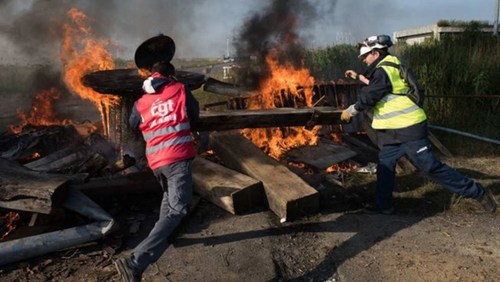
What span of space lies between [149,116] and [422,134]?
9.92ft

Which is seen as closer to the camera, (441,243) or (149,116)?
(149,116)

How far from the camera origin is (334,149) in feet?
21.2

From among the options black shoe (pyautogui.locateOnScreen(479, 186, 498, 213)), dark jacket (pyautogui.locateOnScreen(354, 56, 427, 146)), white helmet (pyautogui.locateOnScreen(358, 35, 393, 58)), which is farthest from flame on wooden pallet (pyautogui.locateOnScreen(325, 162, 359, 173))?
white helmet (pyautogui.locateOnScreen(358, 35, 393, 58))

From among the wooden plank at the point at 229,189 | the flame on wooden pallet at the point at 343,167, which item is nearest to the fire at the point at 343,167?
the flame on wooden pallet at the point at 343,167

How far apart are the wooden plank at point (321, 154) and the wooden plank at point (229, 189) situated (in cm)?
167

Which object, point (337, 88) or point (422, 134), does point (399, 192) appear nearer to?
point (422, 134)

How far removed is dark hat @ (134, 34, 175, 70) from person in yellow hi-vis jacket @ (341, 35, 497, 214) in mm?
2442

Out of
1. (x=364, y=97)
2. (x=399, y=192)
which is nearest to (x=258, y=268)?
(x=364, y=97)

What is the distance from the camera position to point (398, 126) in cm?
417

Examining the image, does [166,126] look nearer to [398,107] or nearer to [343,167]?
[398,107]

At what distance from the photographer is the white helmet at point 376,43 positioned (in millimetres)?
4262

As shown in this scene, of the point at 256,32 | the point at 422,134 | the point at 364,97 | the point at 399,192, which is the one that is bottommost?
the point at 399,192

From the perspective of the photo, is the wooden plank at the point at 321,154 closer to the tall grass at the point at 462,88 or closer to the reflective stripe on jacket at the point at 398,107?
the reflective stripe on jacket at the point at 398,107

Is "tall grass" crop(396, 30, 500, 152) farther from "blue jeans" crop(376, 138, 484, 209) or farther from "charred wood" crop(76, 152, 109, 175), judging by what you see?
"charred wood" crop(76, 152, 109, 175)
